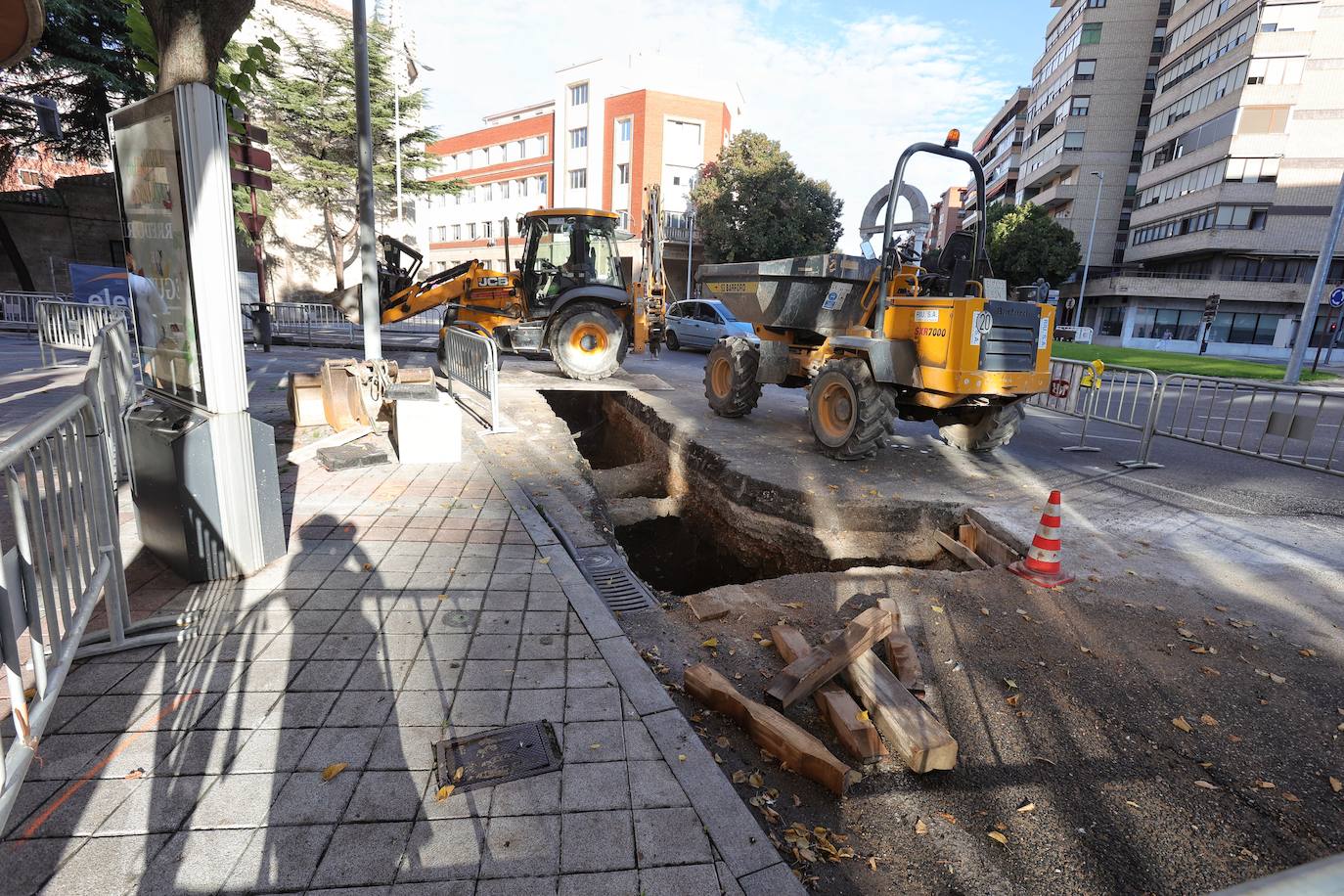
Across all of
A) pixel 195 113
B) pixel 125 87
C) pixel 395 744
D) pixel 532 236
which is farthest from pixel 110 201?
pixel 395 744

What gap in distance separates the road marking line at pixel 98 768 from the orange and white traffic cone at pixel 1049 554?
204 inches

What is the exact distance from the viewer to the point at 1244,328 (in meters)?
40.3

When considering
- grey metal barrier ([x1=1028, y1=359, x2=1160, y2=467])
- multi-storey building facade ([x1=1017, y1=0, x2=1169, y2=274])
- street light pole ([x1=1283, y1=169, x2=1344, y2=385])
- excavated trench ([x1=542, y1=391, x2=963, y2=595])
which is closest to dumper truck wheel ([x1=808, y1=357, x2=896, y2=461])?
excavated trench ([x1=542, y1=391, x2=963, y2=595])

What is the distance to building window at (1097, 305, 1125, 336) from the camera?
4441cm

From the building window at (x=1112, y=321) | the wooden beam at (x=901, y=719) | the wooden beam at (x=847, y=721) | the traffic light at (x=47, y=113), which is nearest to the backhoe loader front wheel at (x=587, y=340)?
the traffic light at (x=47, y=113)

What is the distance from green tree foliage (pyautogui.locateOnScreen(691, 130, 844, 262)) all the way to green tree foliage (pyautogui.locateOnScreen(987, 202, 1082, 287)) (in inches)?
568

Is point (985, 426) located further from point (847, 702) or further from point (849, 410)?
point (847, 702)

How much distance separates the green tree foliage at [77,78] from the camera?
18.4 meters

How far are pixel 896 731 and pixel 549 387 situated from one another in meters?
9.81

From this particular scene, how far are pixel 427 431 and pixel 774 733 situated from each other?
509 cm

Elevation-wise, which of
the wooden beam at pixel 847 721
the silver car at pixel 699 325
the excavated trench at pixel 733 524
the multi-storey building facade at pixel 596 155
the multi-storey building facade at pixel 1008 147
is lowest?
the excavated trench at pixel 733 524

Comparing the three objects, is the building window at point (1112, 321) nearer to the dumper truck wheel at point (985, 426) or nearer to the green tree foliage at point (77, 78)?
the dumper truck wheel at point (985, 426)

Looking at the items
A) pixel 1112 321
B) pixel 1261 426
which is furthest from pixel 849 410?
pixel 1112 321

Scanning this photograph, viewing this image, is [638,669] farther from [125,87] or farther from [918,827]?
[125,87]
